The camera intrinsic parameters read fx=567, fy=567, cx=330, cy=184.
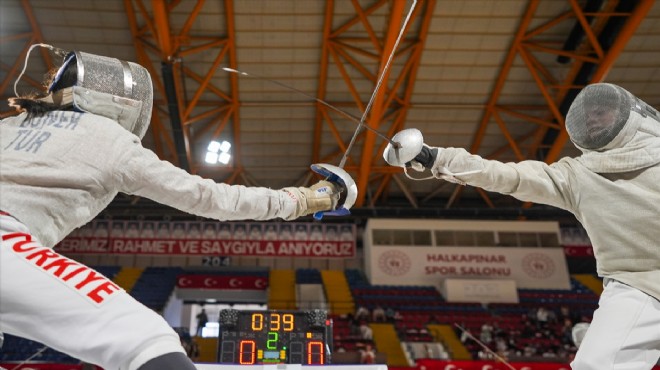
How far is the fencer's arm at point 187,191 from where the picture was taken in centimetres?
170

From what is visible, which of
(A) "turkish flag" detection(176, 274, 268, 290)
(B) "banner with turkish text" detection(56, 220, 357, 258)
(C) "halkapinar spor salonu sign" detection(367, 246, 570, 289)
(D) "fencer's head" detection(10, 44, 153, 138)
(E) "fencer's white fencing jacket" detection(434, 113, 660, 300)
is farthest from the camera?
(B) "banner with turkish text" detection(56, 220, 357, 258)

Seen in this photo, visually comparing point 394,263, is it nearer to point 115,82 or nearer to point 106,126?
point 115,82

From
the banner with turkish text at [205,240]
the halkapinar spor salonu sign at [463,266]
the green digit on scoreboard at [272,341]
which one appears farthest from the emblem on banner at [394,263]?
the green digit on scoreboard at [272,341]

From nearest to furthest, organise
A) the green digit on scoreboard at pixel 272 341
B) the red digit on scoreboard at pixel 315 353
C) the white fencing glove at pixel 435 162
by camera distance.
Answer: the white fencing glove at pixel 435 162 < the red digit on scoreboard at pixel 315 353 < the green digit on scoreboard at pixel 272 341

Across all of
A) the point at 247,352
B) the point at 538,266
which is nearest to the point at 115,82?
the point at 247,352

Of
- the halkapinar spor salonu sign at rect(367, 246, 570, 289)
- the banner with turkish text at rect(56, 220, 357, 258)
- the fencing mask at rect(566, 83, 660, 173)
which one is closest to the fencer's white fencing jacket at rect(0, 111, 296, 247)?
the fencing mask at rect(566, 83, 660, 173)

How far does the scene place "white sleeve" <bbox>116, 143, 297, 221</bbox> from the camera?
67.0 inches

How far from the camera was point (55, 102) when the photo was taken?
1901mm

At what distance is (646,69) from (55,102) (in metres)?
13.9

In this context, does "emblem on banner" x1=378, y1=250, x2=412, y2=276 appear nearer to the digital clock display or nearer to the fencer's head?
the digital clock display

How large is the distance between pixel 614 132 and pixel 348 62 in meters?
10.6

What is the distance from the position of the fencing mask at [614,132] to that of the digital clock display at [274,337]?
9.11 ft

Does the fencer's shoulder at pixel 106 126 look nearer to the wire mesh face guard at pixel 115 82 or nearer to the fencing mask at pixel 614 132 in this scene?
the wire mesh face guard at pixel 115 82

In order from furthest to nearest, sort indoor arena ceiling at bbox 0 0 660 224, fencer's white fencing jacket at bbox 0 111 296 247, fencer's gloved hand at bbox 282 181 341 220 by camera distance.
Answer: indoor arena ceiling at bbox 0 0 660 224
fencer's gloved hand at bbox 282 181 341 220
fencer's white fencing jacket at bbox 0 111 296 247
